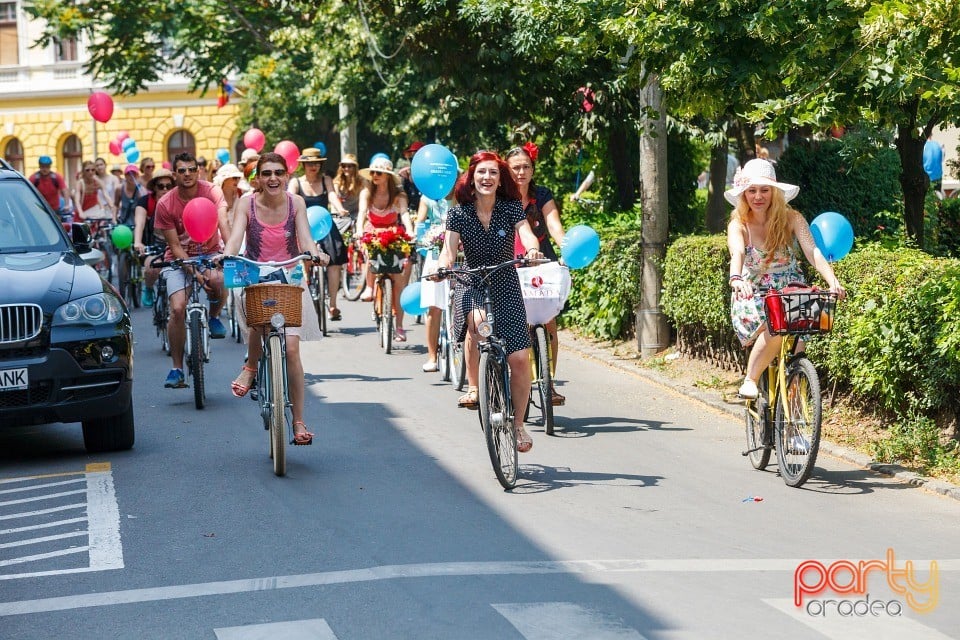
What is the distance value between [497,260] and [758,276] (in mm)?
1550

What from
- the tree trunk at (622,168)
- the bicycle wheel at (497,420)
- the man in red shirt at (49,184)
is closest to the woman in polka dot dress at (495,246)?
the bicycle wheel at (497,420)

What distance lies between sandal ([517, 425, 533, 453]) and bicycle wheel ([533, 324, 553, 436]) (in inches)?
56.7

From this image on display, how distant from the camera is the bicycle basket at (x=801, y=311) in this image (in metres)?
8.24

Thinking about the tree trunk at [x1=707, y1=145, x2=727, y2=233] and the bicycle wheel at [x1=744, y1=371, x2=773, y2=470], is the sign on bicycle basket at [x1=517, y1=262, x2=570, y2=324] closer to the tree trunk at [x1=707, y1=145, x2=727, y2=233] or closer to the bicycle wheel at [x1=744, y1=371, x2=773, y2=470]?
the bicycle wheel at [x1=744, y1=371, x2=773, y2=470]

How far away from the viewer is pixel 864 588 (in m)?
6.29

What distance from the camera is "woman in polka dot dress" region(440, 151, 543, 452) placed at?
343 inches

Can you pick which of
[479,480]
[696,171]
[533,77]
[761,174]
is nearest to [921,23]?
[761,174]

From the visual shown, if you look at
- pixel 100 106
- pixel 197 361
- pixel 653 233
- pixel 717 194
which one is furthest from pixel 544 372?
pixel 100 106

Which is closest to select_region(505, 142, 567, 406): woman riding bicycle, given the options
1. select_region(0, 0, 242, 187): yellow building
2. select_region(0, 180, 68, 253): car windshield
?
select_region(0, 180, 68, 253): car windshield

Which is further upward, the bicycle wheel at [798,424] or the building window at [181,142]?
the building window at [181,142]

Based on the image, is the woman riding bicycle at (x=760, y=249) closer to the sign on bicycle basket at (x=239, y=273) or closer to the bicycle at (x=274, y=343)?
the bicycle at (x=274, y=343)

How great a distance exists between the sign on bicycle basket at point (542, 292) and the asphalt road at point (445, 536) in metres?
0.85

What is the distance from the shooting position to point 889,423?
9766mm

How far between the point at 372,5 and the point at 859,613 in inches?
545
